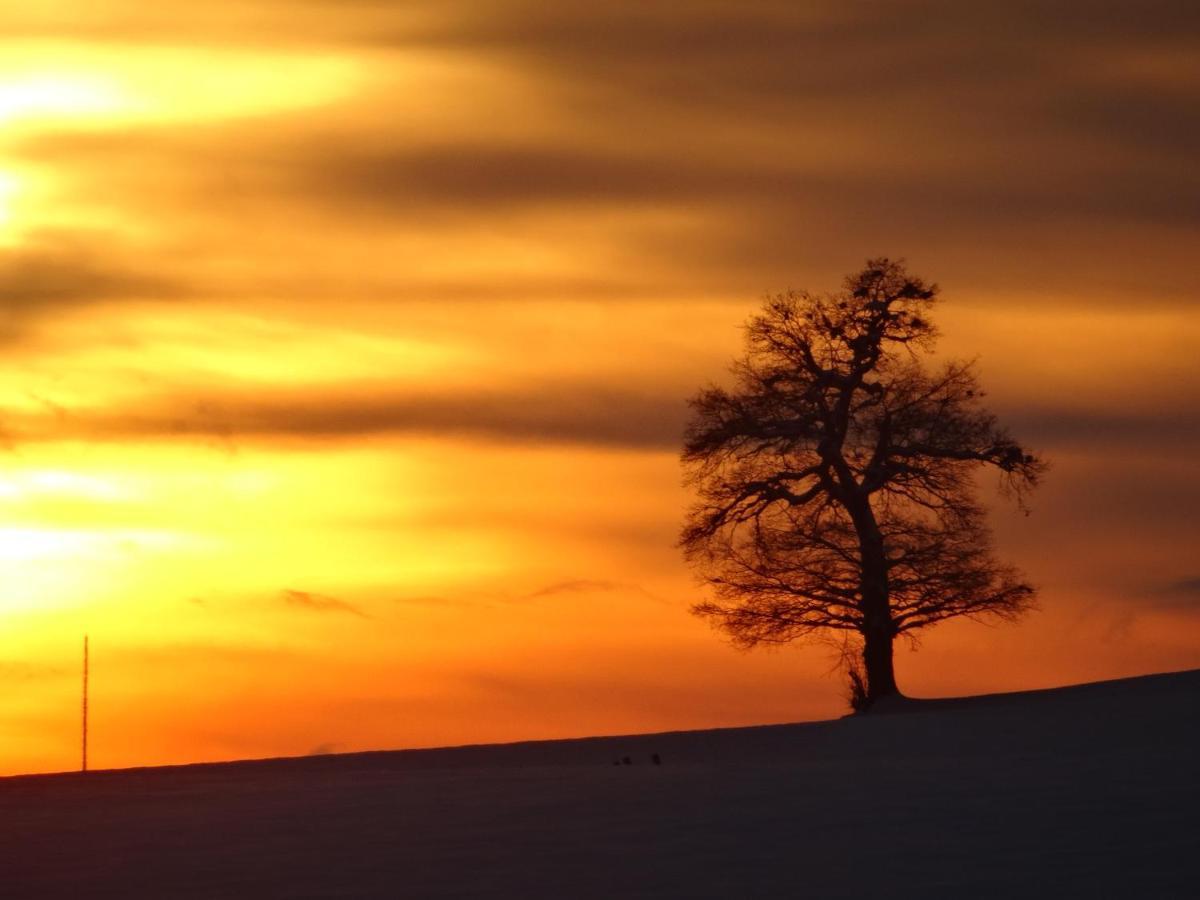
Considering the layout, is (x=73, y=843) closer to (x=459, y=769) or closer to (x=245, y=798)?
(x=245, y=798)

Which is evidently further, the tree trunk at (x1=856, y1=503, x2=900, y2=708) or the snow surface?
the tree trunk at (x1=856, y1=503, x2=900, y2=708)

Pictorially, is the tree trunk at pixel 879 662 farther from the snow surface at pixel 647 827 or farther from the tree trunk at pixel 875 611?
the snow surface at pixel 647 827

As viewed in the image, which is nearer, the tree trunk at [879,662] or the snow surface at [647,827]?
the snow surface at [647,827]

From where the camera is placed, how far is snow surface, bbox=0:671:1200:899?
1199cm

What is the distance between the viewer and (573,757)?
2750cm

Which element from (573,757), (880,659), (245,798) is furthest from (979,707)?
(245,798)

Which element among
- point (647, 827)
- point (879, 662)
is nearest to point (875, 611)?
point (879, 662)

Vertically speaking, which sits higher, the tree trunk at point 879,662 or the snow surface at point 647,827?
the tree trunk at point 879,662

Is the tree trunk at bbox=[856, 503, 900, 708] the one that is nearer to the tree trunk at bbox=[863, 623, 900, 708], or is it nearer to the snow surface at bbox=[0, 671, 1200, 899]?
the tree trunk at bbox=[863, 623, 900, 708]

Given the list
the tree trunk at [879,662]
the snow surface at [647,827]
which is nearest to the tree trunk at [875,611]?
the tree trunk at [879,662]

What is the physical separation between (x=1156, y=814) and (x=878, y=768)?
6306mm

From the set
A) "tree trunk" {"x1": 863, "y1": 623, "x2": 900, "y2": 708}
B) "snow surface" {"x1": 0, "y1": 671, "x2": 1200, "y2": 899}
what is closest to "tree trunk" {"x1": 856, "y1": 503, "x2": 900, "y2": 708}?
"tree trunk" {"x1": 863, "y1": 623, "x2": 900, "y2": 708}

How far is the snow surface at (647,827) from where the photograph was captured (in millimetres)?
11992

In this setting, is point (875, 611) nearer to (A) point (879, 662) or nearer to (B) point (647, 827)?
(A) point (879, 662)
